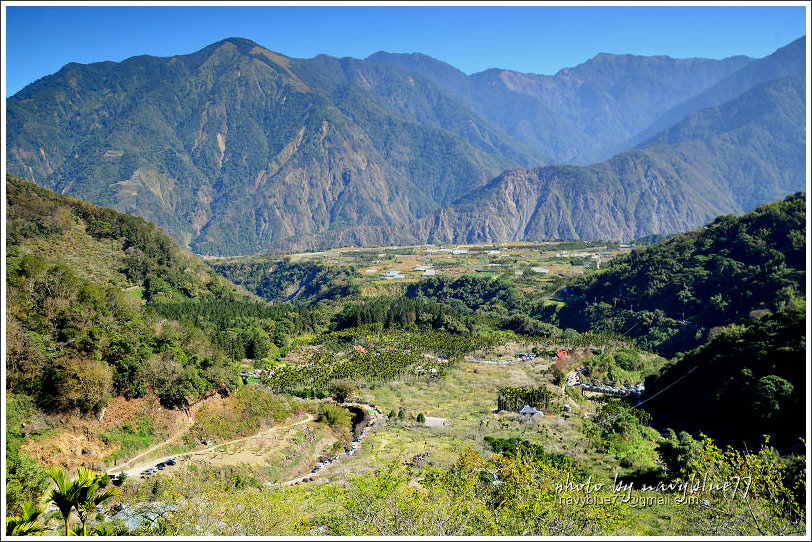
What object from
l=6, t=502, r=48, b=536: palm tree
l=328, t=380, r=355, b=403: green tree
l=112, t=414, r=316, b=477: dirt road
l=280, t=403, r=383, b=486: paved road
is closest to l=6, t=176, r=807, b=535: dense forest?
l=328, t=380, r=355, b=403: green tree

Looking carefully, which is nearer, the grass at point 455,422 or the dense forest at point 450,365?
the dense forest at point 450,365

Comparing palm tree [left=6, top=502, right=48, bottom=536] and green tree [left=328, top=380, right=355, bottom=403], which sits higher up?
palm tree [left=6, top=502, right=48, bottom=536]

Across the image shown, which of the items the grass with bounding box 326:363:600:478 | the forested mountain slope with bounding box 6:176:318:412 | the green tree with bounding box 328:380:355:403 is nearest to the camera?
the forested mountain slope with bounding box 6:176:318:412

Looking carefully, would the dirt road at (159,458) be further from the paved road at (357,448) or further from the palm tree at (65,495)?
the palm tree at (65,495)

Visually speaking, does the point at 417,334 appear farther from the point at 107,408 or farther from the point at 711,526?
the point at 711,526

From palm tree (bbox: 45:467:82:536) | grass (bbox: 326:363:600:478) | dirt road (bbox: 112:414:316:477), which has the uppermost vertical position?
palm tree (bbox: 45:467:82:536)

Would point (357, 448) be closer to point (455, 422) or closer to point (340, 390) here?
point (455, 422)

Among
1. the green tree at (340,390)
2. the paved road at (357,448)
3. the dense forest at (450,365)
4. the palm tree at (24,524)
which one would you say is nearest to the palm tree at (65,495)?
the palm tree at (24,524)

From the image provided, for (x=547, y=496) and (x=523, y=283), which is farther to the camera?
(x=523, y=283)

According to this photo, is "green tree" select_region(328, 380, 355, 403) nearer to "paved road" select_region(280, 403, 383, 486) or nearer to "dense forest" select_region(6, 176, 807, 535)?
"dense forest" select_region(6, 176, 807, 535)

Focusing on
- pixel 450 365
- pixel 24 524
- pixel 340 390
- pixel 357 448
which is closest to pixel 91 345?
pixel 357 448

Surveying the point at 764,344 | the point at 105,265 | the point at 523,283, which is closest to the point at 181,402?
the point at 764,344
